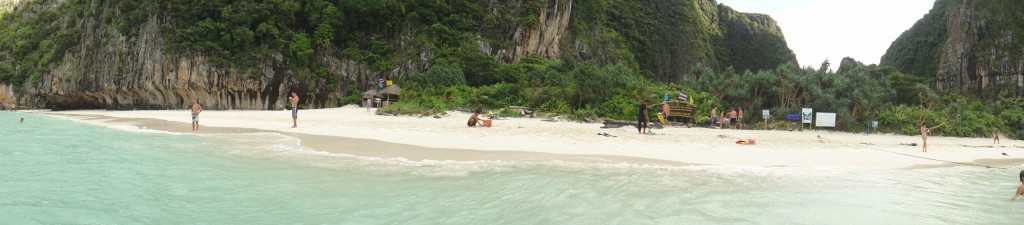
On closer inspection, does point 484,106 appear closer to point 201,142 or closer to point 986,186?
point 201,142

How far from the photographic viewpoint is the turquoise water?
16.5 ft

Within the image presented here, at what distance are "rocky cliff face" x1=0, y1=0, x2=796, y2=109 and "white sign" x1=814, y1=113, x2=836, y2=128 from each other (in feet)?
78.1

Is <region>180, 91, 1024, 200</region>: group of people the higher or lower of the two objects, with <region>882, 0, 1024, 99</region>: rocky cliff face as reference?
lower

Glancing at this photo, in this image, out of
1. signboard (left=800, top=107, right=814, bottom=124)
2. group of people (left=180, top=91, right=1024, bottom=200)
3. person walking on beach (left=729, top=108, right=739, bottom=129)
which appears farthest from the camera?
person walking on beach (left=729, top=108, right=739, bottom=129)

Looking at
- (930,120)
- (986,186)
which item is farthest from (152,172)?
(930,120)

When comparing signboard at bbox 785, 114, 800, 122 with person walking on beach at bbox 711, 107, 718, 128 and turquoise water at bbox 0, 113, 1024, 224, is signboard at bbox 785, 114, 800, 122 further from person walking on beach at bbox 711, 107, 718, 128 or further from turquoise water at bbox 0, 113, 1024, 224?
turquoise water at bbox 0, 113, 1024, 224

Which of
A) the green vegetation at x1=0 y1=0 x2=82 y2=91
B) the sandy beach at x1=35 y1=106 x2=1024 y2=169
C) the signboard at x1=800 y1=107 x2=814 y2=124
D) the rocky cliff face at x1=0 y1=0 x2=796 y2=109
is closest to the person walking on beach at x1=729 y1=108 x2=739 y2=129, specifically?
the signboard at x1=800 y1=107 x2=814 y2=124

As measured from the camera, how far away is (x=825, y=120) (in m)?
18.4

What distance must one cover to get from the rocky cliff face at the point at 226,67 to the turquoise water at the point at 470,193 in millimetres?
25171

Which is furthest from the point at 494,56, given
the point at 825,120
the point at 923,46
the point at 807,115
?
the point at 923,46

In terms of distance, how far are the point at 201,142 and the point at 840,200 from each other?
13.4m

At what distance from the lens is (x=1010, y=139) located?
18.7m

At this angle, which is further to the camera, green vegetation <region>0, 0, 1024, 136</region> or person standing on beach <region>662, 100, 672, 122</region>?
green vegetation <region>0, 0, 1024, 136</region>

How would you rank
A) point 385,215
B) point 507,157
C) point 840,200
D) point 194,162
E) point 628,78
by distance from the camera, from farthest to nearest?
point 628,78
point 507,157
point 194,162
point 840,200
point 385,215
